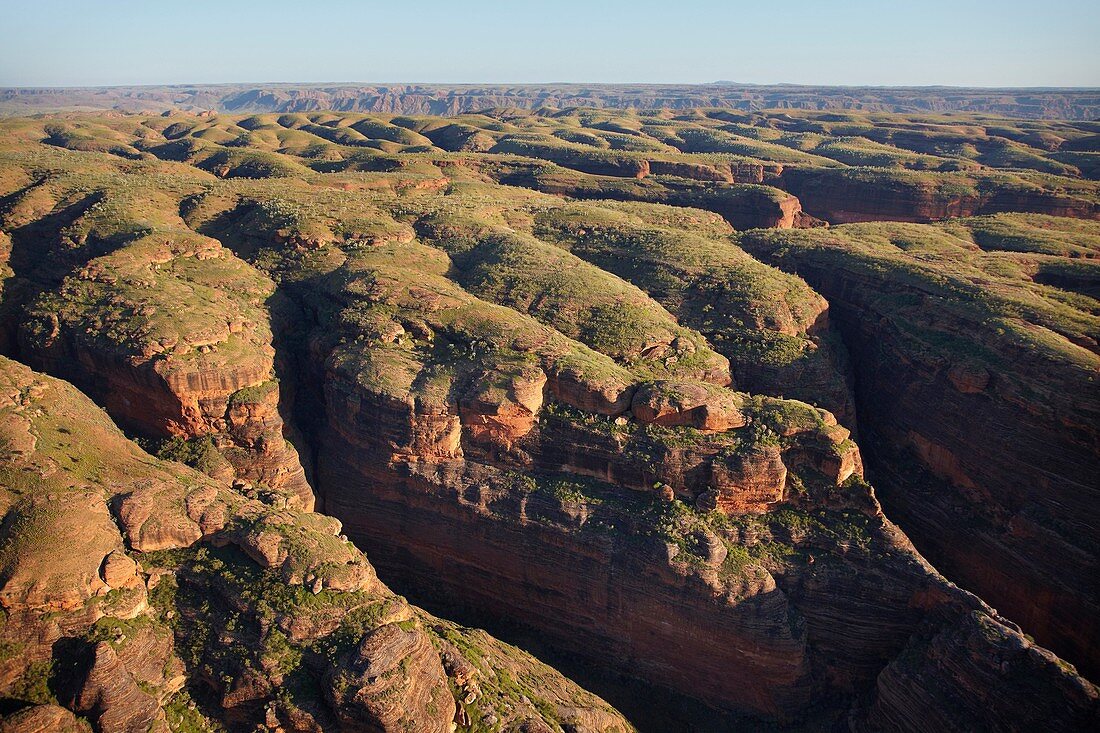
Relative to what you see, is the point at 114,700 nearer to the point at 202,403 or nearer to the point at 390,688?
the point at 390,688

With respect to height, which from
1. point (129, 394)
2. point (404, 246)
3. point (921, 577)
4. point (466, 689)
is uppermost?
point (404, 246)

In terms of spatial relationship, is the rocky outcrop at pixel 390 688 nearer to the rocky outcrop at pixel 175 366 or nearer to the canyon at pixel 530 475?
the canyon at pixel 530 475

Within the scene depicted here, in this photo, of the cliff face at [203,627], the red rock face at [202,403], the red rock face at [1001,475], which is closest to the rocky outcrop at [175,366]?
the red rock face at [202,403]

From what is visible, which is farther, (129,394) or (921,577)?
(129,394)

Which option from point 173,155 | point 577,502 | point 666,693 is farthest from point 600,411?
point 173,155

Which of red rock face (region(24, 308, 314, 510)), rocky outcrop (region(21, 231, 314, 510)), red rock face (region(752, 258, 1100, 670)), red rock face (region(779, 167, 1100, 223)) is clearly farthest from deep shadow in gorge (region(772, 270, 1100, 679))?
red rock face (region(779, 167, 1100, 223))

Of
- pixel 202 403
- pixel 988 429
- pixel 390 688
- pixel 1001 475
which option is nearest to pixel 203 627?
pixel 390 688

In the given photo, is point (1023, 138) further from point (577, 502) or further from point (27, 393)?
point (27, 393)
